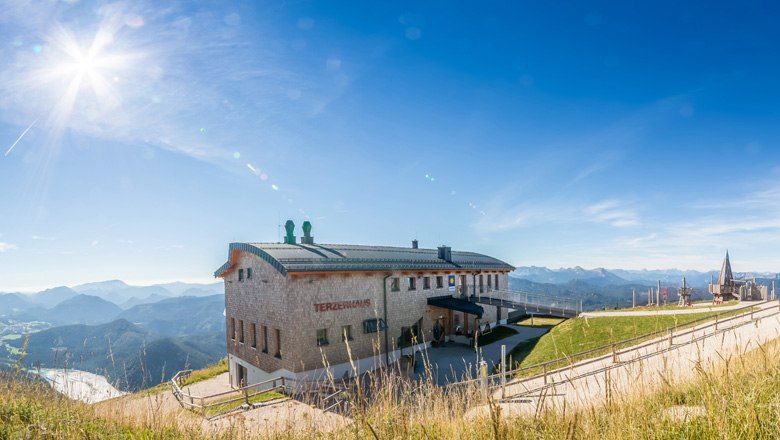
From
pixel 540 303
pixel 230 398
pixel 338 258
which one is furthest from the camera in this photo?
pixel 540 303

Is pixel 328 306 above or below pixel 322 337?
above

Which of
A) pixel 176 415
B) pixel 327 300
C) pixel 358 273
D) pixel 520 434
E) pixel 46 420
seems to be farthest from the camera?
pixel 358 273

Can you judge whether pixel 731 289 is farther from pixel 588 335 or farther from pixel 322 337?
pixel 322 337

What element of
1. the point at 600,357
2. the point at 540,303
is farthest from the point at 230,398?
the point at 540,303

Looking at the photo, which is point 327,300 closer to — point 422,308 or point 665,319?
point 422,308

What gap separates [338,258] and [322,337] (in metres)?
4.29

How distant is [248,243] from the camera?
21.4 metres

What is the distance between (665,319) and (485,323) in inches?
487

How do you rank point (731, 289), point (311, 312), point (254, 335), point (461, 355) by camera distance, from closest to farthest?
point (311, 312) < point (254, 335) < point (461, 355) < point (731, 289)

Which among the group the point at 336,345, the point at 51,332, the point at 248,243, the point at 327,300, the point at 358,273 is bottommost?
the point at 51,332

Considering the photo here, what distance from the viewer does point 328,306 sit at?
19.2 m

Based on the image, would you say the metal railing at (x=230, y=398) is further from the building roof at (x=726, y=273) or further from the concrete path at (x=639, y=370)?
the building roof at (x=726, y=273)

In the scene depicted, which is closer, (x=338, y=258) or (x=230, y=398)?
(x=230, y=398)

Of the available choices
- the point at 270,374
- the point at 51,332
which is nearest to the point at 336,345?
the point at 270,374
